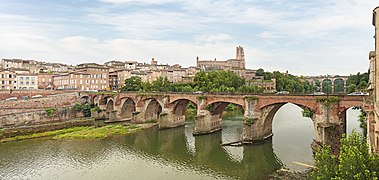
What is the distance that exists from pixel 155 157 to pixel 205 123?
12341mm

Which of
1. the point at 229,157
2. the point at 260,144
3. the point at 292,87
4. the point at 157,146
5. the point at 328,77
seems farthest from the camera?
the point at 328,77

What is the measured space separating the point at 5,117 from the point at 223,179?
135 ft

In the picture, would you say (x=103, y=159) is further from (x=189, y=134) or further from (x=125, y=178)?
(x=189, y=134)

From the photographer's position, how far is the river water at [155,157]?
27.7 m

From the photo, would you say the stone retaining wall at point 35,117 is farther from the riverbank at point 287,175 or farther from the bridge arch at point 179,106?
the riverbank at point 287,175

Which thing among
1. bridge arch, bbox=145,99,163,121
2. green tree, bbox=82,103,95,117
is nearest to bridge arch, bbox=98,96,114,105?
green tree, bbox=82,103,95,117

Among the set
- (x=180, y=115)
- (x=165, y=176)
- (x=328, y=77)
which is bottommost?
(x=165, y=176)

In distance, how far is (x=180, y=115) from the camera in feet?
175

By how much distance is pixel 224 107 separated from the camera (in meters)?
46.8

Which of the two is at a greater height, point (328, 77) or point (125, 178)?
point (328, 77)

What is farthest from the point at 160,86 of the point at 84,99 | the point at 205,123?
the point at 205,123

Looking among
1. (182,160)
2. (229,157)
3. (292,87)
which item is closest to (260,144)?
(229,157)

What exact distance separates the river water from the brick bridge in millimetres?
2282

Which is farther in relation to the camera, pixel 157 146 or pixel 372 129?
pixel 157 146
